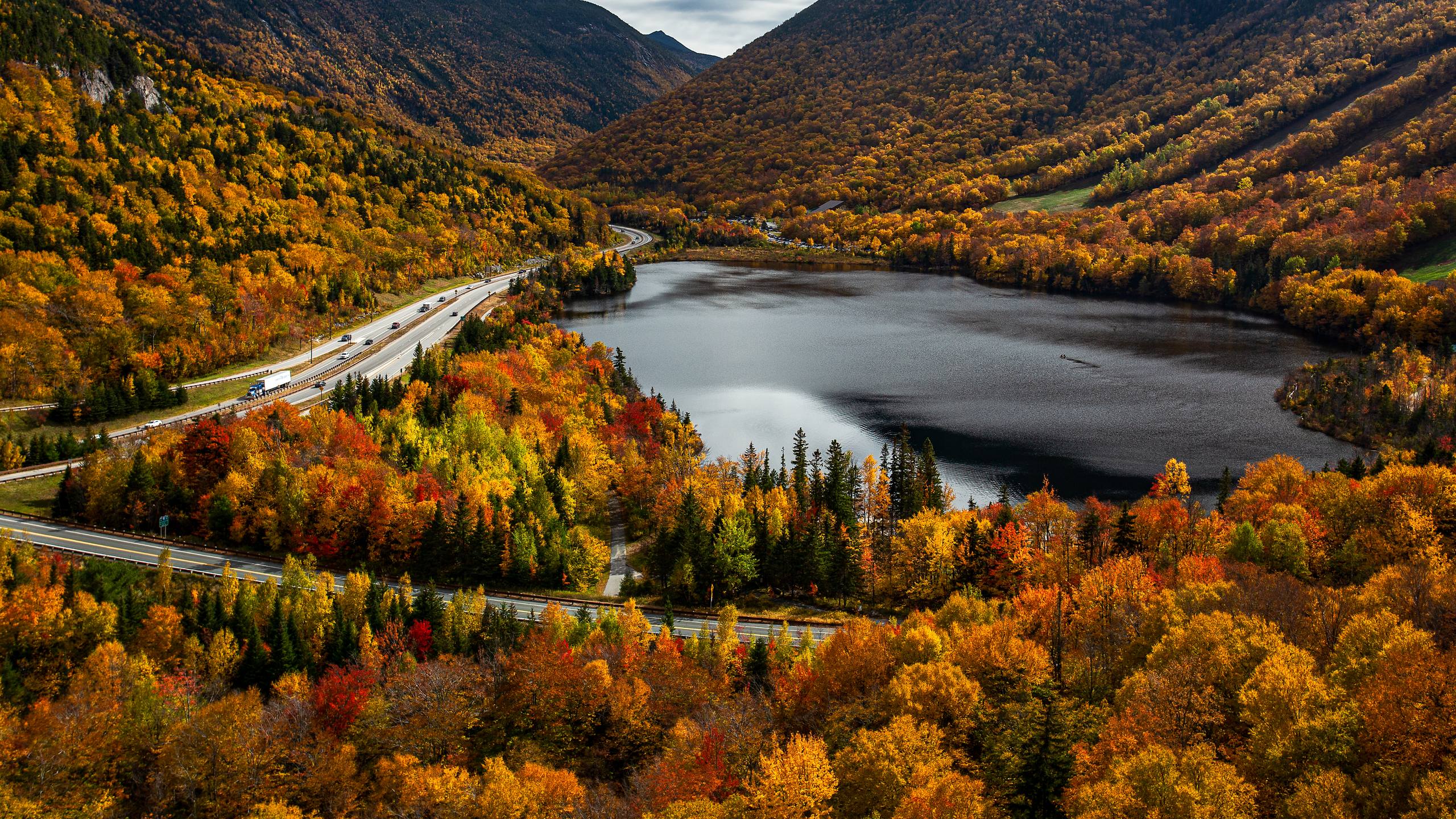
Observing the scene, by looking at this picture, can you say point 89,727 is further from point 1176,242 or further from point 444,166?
point 1176,242

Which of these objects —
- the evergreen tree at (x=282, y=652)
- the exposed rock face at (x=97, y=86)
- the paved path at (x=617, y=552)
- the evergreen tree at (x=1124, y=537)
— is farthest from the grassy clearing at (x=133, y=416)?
the evergreen tree at (x=1124, y=537)

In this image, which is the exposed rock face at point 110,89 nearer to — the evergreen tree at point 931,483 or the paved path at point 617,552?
the paved path at point 617,552

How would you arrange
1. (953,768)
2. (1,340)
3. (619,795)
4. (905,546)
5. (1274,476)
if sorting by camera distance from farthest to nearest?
(1,340) < (1274,476) < (905,546) < (619,795) < (953,768)

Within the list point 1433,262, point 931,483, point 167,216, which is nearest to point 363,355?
point 167,216

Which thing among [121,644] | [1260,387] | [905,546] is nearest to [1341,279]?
[1260,387]

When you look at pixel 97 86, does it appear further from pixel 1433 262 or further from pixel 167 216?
pixel 1433 262
